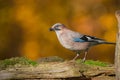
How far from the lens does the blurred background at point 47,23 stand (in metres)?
19.4

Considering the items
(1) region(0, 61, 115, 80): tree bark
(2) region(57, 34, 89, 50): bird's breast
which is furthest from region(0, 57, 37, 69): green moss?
(2) region(57, 34, 89, 50): bird's breast

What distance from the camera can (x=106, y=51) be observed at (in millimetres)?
19531

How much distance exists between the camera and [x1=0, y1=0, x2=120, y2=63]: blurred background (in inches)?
763

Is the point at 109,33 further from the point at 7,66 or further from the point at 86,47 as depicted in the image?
the point at 7,66

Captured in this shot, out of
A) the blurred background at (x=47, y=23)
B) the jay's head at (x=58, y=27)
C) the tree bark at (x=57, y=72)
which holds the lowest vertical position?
the tree bark at (x=57, y=72)

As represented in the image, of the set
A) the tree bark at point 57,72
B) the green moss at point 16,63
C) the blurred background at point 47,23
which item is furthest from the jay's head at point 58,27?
the blurred background at point 47,23

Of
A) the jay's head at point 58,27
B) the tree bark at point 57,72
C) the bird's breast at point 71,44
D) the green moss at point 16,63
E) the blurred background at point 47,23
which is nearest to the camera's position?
the tree bark at point 57,72

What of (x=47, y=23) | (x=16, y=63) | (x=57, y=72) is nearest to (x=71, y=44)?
(x=16, y=63)

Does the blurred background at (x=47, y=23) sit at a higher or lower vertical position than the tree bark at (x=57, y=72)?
higher

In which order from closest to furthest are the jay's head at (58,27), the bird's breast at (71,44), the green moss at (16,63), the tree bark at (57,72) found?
the tree bark at (57,72) → the green moss at (16,63) → the bird's breast at (71,44) → the jay's head at (58,27)

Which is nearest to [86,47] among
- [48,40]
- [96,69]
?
[96,69]

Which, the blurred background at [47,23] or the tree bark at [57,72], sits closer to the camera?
the tree bark at [57,72]

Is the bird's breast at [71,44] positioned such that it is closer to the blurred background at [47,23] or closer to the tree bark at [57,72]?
the tree bark at [57,72]

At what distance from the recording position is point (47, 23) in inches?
765
